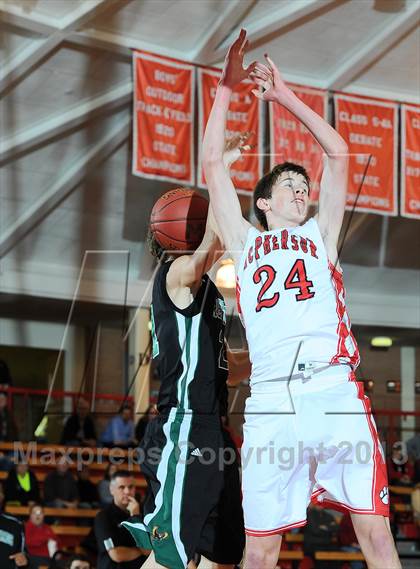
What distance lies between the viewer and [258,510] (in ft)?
11.2

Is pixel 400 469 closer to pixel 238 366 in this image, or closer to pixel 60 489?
pixel 60 489

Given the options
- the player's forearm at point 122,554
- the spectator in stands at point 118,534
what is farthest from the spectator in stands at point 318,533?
the player's forearm at point 122,554

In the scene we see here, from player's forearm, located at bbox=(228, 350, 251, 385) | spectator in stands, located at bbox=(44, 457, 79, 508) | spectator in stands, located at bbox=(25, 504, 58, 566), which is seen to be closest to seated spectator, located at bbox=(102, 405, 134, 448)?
spectator in stands, located at bbox=(44, 457, 79, 508)

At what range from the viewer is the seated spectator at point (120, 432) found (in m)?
14.8

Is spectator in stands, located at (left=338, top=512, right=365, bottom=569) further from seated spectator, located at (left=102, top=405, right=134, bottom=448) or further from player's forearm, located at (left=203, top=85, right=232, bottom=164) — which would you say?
player's forearm, located at (left=203, top=85, right=232, bottom=164)

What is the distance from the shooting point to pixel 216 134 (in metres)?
3.87

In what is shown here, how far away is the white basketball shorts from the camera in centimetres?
337

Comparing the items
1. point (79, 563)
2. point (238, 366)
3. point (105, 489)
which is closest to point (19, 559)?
point (79, 563)

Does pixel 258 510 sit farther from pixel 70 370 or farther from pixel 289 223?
pixel 70 370

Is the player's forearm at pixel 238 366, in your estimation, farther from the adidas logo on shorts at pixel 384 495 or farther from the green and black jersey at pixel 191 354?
the adidas logo on shorts at pixel 384 495

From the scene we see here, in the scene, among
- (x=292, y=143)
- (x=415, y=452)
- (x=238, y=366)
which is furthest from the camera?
(x=415, y=452)

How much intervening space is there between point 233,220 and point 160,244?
0.65 metres

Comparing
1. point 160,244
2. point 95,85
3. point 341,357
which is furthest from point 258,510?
point 95,85

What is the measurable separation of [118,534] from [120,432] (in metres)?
7.10
